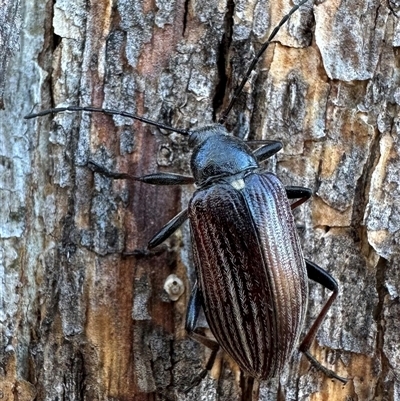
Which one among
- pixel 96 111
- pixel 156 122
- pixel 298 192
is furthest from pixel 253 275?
pixel 96 111

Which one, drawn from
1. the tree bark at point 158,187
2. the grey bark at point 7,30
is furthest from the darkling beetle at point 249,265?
the grey bark at point 7,30

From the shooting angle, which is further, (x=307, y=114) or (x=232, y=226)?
(x=307, y=114)

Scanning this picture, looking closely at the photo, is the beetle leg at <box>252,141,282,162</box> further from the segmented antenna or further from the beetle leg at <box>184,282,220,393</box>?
the beetle leg at <box>184,282,220,393</box>

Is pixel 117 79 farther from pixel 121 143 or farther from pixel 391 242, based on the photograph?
pixel 391 242

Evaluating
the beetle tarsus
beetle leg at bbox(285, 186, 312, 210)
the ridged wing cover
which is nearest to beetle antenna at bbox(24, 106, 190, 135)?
the ridged wing cover

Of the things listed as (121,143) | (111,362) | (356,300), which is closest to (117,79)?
(121,143)

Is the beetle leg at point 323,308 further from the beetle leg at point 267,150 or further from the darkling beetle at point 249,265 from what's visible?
the beetle leg at point 267,150
